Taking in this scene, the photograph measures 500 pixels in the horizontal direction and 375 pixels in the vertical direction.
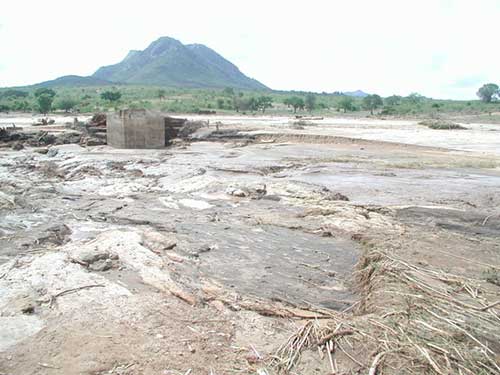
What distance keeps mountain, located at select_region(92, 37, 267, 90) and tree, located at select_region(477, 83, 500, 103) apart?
8667 centimetres

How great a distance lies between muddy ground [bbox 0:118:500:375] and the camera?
3.23 m

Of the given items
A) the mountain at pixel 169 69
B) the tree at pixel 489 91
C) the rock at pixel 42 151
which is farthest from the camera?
the mountain at pixel 169 69

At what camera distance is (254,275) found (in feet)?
16.5

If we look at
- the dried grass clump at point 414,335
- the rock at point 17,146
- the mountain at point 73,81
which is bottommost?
the rock at point 17,146

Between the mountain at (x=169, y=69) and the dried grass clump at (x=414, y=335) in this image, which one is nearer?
the dried grass clump at (x=414, y=335)

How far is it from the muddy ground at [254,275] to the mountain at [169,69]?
136 metres

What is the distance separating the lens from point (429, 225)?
260 inches

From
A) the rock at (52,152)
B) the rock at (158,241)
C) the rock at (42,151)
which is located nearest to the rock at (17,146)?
the rock at (42,151)

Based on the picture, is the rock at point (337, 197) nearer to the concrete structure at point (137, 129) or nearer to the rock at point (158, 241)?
the rock at point (158, 241)

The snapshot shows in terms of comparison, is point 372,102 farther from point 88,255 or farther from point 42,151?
point 88,255

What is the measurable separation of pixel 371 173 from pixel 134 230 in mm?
6308

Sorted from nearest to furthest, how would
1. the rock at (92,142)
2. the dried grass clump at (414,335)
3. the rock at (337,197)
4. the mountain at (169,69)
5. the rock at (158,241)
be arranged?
the dried grass clump at (414,335) → the rock at (158,241) → the rock at (337,197) → the rock at (92,142) → the mountain at (169,69)

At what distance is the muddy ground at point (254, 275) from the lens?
3234 mm

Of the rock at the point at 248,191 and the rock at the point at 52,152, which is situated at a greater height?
the rock at the point at 248,191
